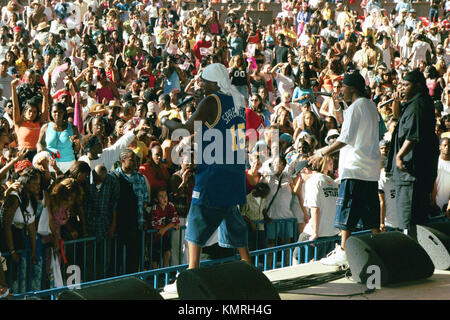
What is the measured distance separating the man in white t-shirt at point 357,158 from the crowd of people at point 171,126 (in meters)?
0.02

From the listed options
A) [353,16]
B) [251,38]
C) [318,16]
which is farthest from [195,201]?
[353,16]

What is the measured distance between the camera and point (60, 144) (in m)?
8.88

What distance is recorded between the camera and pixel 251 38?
1788cm

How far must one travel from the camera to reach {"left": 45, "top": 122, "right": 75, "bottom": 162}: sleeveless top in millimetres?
8867

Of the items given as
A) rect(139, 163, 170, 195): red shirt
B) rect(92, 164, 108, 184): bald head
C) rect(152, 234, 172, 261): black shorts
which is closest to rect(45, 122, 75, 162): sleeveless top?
rect(139, 163, 170, 195): red shirt

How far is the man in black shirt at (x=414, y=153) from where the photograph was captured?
6.28m

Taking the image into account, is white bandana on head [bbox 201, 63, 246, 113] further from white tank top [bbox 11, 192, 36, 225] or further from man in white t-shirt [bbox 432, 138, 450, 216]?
man in white t-shirt [bbox 432, 138, 450, 216]

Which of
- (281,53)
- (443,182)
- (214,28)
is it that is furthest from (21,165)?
(214,28)

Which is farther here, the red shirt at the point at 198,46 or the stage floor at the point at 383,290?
the red shirt at the point at 198,46

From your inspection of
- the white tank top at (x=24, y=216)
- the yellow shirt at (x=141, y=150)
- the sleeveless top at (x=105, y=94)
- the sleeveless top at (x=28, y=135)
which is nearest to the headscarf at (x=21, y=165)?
the white tank top at (x=24, y=216)

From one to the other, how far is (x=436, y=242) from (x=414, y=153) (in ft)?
2.56

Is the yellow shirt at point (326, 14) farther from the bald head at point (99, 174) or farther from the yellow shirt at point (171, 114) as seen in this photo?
the bald head at point (99, 174)

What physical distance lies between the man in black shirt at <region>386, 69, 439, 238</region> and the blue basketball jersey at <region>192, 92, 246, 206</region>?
1.43m

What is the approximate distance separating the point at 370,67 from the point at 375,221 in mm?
9742
